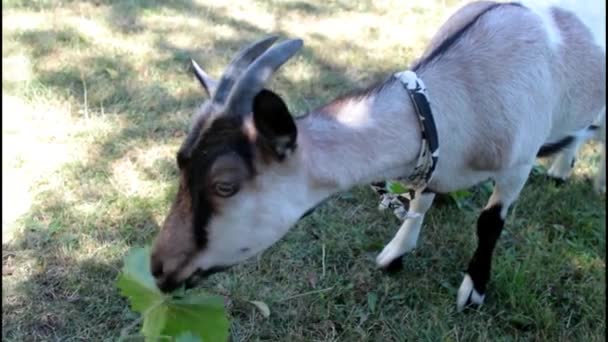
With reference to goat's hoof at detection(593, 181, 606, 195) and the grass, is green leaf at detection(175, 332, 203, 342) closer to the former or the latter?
the grass

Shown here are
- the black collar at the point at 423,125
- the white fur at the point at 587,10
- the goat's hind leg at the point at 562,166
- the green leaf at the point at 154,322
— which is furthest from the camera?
the goat's hind leg at the point at 562,166

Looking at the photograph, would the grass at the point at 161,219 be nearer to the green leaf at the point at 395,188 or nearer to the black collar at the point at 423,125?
the green leaf at the point at 395,188

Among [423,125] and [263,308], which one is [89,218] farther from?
[423,125]

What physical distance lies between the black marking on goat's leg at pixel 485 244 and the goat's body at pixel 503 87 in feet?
1.02

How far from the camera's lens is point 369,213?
3.61m

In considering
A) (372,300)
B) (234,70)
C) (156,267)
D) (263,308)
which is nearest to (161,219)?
(263,308)

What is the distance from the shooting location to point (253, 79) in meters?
2.04

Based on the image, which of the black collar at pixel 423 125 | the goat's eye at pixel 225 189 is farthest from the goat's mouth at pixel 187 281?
the black collar at pixel 423 125

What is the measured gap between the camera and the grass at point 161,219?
2.87 meters

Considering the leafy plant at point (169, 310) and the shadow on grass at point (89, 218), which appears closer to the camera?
the leafy plant at point (169, 310)

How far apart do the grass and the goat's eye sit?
0.89m

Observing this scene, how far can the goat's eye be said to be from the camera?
2.08m

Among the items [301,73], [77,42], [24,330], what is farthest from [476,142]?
[77,42]

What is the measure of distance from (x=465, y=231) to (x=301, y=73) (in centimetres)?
208
